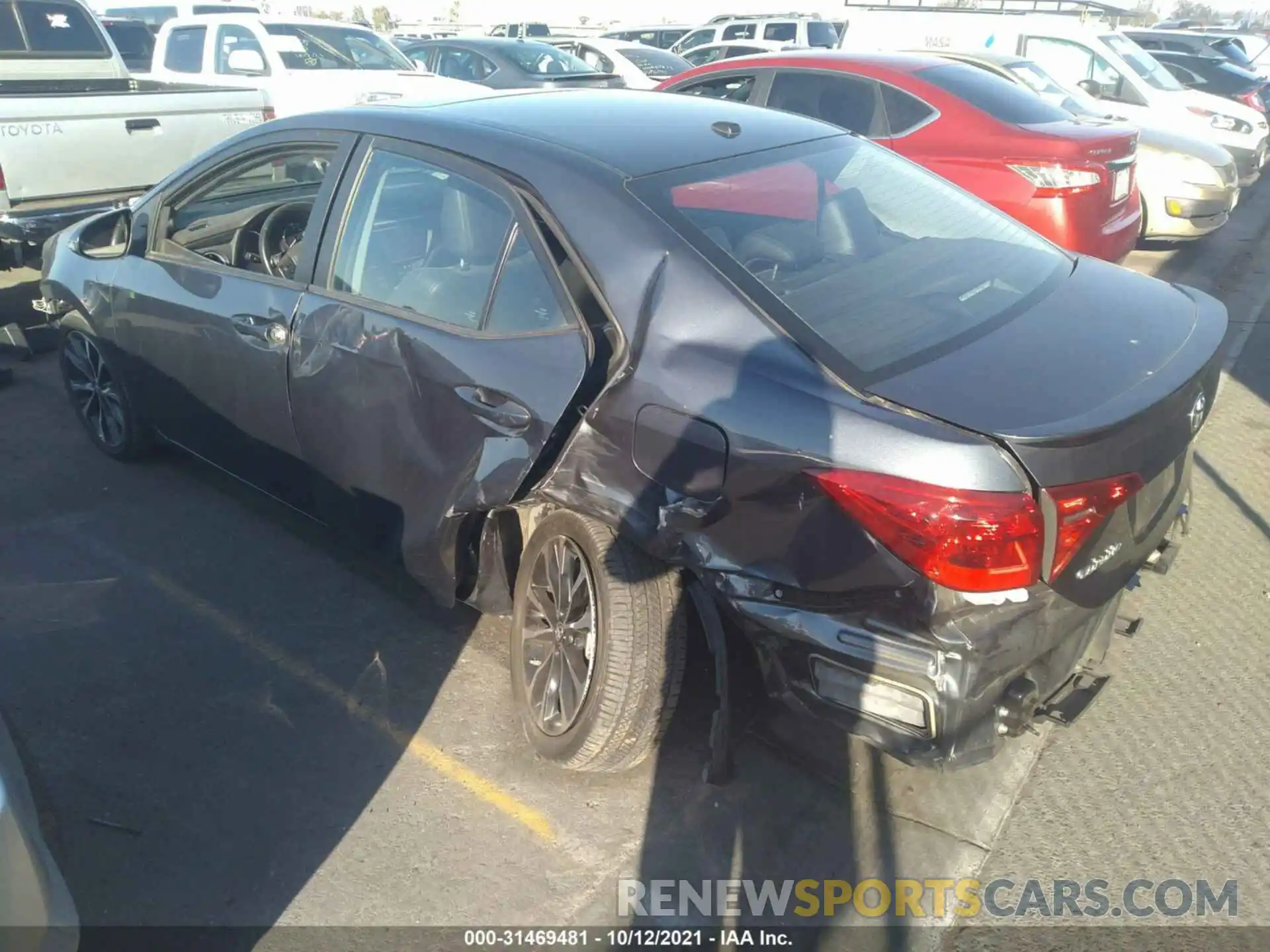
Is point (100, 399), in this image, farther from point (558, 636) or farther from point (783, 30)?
point (783, 30)

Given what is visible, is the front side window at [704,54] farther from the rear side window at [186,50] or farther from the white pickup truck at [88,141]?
the white pickup truck at [88,141]

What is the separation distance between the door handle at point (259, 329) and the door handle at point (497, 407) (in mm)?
964

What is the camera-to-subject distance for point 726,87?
8.18 meters

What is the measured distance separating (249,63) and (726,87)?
5.45 metres

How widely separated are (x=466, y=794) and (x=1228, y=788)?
7.20 ft

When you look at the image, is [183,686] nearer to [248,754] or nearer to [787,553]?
[248,754]

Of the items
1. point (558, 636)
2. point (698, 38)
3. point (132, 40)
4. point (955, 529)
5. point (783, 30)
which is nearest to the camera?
point (955, 529)

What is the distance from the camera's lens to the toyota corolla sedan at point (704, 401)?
2.36m

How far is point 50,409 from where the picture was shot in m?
5.83

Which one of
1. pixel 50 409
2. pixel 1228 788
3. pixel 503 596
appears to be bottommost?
pixel 50 409

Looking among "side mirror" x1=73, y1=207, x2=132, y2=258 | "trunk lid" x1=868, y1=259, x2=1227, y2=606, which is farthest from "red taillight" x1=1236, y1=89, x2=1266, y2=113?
"side mirror" x1=73, y1=207, x2=132, y2=258

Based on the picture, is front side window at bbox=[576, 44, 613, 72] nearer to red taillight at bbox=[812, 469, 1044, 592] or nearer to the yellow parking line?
the yellow parking line

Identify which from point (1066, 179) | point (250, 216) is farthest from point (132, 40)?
point (1066, 179)

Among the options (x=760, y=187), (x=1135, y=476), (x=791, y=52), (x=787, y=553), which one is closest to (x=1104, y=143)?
(x=791, y=52)
